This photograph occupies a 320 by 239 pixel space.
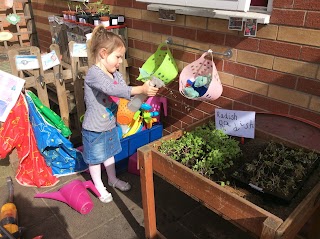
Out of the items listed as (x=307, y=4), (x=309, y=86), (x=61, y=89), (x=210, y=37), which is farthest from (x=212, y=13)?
(x=61, y=89)

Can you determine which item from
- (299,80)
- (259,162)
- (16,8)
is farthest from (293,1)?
(16,8)

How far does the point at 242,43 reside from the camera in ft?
7.45

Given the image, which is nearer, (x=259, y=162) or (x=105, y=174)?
(x=259, y=162)

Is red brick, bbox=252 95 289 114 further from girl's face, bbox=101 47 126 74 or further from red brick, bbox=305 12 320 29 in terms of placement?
girl's face, bbox=101 47 126 74

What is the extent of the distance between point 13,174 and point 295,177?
9.19 ft

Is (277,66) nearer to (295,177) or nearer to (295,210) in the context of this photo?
(295,177)

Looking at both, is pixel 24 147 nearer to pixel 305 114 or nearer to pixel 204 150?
pixel 204 150

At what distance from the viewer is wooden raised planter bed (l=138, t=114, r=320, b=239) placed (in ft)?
4.14

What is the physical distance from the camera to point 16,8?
6574 millimetres

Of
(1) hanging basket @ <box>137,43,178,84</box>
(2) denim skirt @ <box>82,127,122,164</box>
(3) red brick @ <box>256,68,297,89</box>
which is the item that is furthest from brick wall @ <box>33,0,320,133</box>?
(2) denim skirt @ <box>82,127,122,164</box>

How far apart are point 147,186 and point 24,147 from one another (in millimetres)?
1573

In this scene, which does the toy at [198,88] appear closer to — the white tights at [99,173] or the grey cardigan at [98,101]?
the grey cardigan at [98,101]

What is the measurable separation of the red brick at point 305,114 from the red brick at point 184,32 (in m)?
1.07

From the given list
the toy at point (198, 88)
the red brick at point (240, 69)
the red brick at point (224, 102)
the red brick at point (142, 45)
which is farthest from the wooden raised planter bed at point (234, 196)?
the red brick at point (142, 45)
